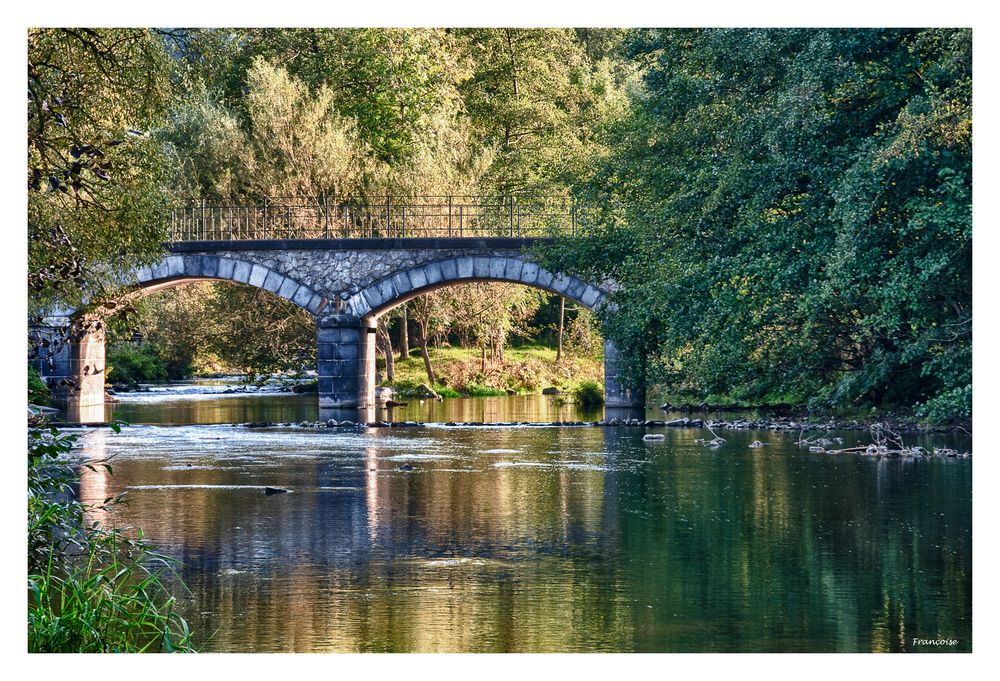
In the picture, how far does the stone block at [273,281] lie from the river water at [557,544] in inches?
355

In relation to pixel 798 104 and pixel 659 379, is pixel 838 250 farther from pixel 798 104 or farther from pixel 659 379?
pixel 659 379

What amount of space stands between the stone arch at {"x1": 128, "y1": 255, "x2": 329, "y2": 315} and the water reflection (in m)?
10.2

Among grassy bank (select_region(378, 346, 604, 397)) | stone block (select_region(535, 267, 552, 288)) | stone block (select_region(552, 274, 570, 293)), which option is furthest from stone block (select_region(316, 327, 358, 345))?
grassy bank (select_region(378, 346, 604, 397))

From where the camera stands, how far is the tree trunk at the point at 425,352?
36.6 m

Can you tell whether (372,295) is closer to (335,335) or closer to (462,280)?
(335,335)

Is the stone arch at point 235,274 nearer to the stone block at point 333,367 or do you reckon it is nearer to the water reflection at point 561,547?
the stone block at point 333,367

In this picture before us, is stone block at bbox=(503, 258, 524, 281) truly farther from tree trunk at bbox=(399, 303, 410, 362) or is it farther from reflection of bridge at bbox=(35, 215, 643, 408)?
tree trunk at bbox=(399, 303, 410, 362)

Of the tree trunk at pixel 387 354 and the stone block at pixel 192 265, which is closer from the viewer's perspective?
the stone block at pixel 192 265

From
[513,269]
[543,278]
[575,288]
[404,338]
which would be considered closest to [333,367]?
[513,269]

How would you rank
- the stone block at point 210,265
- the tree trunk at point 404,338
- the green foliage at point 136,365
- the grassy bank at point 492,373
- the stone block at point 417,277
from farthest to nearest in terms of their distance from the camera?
the green foliage at point 136,365 → the tree trunk at point 404,338 → the grassy bank at point 492,373 → the stone block at point 210,265 → the stone block at point 417,277

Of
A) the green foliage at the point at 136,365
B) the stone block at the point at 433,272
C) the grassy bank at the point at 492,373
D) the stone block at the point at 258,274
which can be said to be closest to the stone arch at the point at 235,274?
the stone block at the point at 258,274

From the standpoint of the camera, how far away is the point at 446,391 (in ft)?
123

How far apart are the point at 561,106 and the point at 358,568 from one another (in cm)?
3299

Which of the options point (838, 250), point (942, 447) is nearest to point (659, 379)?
point (942, 447)
